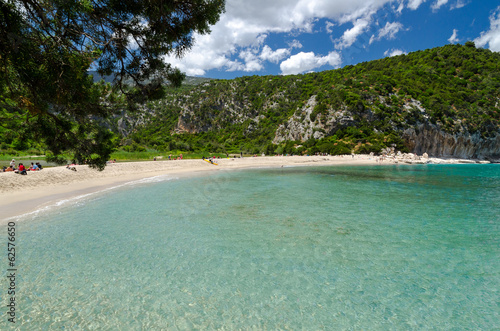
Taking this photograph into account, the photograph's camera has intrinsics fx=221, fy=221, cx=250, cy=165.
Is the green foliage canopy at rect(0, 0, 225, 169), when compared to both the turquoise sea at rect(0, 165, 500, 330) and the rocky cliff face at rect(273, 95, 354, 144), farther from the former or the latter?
the rocky cliff face at rect(273, 95, 354, 144)

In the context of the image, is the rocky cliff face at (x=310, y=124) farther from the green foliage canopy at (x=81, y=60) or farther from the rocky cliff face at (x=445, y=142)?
the green foliage canopy at (x=81, y=60)

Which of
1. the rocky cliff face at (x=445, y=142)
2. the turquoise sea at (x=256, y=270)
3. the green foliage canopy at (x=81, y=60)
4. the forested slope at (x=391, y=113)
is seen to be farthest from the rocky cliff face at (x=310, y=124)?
the green foliage canopy at (x=81, y=60)

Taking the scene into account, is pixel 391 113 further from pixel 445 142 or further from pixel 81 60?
pixel 81 60

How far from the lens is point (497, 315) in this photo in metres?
3.82

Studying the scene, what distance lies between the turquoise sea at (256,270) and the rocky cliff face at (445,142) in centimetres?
6199

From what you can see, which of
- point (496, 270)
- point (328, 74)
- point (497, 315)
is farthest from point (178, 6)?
point (328, 74)

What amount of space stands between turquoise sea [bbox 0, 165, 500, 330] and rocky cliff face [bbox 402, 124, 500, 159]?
62.0m

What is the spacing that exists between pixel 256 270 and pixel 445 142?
256ft

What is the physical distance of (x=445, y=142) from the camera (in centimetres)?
6100

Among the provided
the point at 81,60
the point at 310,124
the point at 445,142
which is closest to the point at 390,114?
the point at 445,142

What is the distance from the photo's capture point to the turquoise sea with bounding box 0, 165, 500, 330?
3807mm

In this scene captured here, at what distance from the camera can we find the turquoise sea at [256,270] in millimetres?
3807

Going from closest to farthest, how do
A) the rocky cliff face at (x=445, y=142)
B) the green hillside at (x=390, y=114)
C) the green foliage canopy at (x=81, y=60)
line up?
the green foliage canopy at (x=81, y=60) < the rocky cliff face at (x=445, y=142) < the green hillside at (x=390, y=114)

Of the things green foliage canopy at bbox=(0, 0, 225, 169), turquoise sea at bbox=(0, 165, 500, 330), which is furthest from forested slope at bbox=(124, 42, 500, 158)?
green foliage canopy at bbox=(0, 0, 225, 169)
